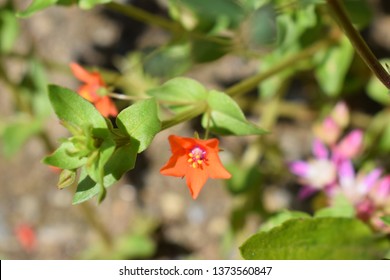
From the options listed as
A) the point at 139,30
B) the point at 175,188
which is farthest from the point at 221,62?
the point at 175,188

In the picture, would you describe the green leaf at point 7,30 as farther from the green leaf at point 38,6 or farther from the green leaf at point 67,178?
the green leaf at point 67,178

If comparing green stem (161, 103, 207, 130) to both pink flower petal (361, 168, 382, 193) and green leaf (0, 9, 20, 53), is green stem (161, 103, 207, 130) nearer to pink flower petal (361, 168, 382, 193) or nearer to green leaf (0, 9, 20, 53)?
pink flower petal (361, 168, 382, 193)

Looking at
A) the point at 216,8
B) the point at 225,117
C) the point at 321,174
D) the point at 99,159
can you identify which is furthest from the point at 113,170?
the point at 321,174

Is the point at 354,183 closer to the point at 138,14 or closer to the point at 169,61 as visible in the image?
the point at 169,61

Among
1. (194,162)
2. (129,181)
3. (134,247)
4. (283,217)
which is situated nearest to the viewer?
(194,162)

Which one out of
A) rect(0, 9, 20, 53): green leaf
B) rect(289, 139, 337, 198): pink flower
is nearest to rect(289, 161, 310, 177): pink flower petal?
rect(289, 139, 337, 198): pink flower

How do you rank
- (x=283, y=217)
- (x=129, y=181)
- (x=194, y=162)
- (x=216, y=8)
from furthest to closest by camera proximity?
(x=129, y=181)
(x=283, y=217)
(x=194, y=162)
(x=216, y=8)
